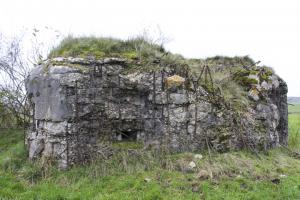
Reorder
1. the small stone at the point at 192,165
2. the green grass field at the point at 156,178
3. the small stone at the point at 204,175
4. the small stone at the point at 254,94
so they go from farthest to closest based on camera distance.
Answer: the small stone at the point at 254,94
the small stone at the point at 192,165
the small stone at the point at 204,175
the green grass field at the point at 156,178

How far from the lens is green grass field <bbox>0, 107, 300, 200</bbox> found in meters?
5.69

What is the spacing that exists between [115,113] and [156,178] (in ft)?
6.43

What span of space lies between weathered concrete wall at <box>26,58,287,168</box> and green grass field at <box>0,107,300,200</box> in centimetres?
43

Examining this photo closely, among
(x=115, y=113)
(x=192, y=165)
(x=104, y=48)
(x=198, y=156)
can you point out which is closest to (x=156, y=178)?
(x=192, y=165)

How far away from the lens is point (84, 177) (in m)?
6.45

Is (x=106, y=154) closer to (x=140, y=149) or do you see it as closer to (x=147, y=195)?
(x=140, y=149)

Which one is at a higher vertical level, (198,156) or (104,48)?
(104,48)

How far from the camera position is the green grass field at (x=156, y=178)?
5691 millimetres

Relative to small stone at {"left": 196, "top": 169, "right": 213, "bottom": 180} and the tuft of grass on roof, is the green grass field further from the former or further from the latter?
the tuft of grass on roof

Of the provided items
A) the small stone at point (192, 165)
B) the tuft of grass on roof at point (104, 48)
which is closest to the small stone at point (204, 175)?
the small stone at point (192, 165)

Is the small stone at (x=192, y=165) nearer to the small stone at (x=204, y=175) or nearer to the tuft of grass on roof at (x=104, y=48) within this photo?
the small stone at (x=204, y=175)

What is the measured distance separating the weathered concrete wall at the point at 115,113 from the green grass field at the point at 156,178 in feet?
1.42

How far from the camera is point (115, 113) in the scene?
7.33 metres

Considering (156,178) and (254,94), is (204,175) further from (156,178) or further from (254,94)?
(254,94)
